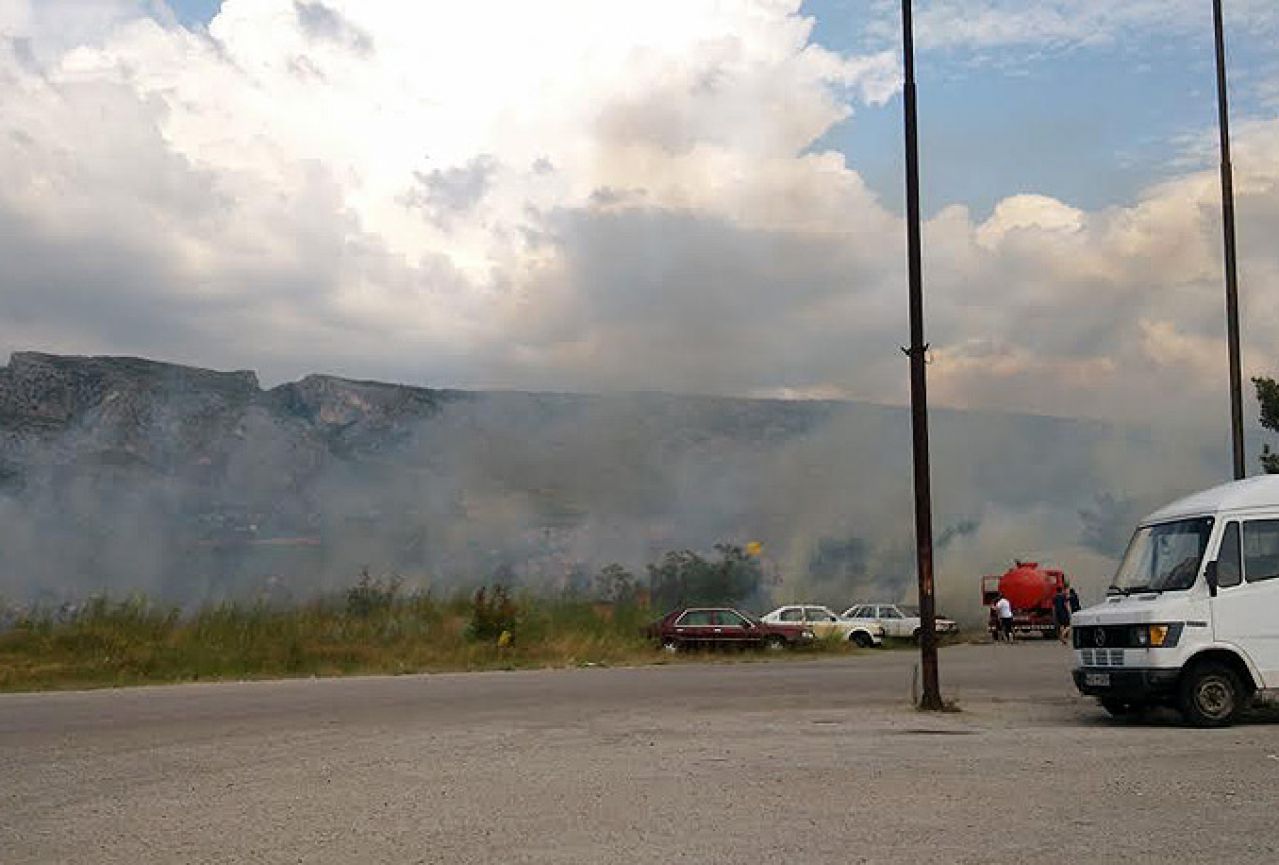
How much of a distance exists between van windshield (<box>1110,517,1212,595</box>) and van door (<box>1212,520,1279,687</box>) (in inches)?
10.9

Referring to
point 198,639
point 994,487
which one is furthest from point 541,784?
point 994,487

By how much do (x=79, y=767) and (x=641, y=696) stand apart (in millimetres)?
9039

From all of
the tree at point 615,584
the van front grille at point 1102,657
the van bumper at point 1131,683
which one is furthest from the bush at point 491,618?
the van bumper at point 1131,683

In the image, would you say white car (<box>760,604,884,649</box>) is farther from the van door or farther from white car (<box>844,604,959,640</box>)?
the van door

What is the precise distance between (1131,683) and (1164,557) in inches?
64.3

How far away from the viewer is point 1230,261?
2183cm

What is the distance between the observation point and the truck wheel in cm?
1415

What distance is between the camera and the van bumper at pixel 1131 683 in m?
14.1

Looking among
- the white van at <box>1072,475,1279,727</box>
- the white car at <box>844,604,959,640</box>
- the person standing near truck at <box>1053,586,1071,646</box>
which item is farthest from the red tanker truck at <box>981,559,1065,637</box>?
the white van at <box>1072,475,1279,727</box>

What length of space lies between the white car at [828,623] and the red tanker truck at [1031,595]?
18.8ft

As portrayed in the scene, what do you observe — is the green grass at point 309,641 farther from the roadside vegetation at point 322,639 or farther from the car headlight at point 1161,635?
the car headlight at point 1161,635

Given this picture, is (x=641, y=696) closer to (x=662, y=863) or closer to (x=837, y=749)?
(x=837, y=749)

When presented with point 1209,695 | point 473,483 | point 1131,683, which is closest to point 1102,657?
point 1131,683

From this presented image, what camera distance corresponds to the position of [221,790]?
35.2 feet
